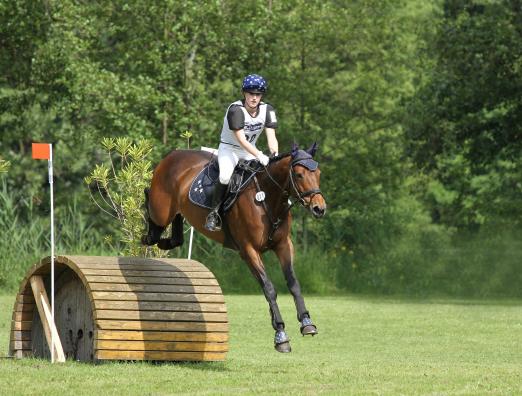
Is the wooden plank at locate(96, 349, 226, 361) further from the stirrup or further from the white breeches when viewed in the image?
the white breeches

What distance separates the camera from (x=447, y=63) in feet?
114

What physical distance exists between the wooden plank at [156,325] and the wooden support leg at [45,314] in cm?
89

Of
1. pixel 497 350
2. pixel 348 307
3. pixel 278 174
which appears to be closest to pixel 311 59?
pixel 348 307

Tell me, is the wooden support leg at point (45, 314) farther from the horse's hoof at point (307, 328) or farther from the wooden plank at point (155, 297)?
the horse's hoof at point (307, 328)

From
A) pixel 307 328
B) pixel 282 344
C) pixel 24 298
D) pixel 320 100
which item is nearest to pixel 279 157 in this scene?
pixel 307 328

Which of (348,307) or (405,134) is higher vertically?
(405,134)

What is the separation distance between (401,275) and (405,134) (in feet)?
16.2

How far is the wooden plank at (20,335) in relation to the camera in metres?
14.6

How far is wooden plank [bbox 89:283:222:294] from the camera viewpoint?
1328 centimetres

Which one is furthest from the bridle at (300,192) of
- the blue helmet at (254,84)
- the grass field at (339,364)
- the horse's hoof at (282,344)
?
the grass field at (339,364)

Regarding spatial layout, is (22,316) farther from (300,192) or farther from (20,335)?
(300,192)

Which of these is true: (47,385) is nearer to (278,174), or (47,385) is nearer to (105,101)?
(278,174)

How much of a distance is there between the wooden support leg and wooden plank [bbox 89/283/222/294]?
3.01 feet

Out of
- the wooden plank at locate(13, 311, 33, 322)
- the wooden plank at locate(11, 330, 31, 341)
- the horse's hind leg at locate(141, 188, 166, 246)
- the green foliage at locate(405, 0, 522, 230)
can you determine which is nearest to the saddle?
the horse's hind leg at locate(141, 188, 166, 246)
